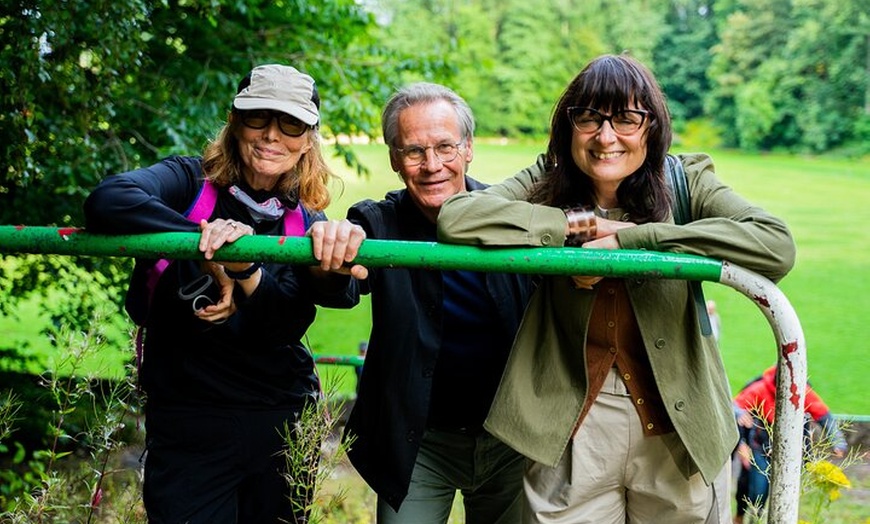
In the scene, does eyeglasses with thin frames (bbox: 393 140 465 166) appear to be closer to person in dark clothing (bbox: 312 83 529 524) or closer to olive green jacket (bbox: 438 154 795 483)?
person in dark clothing (bbox: 312 83 529 524)

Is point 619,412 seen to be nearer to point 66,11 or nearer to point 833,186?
point 66,11

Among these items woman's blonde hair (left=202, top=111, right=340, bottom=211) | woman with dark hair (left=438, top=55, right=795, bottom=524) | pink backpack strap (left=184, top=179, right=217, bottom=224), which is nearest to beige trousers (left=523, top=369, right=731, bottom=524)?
woman with dark hair (left=438, top=55, right=795, bottom=524)

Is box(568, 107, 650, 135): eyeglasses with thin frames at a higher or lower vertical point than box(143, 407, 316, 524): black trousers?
higher

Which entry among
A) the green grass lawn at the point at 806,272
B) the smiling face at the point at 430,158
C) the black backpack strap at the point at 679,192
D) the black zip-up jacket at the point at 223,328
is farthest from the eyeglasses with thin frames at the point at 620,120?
the green grass lawn at the point at 806,272

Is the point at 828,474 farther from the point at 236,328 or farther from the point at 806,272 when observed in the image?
the point at 806,272

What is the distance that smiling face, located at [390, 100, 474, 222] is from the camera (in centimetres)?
231

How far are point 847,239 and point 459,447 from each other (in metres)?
31.8

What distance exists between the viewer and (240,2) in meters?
5.39

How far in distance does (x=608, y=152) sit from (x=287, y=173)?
769 mm

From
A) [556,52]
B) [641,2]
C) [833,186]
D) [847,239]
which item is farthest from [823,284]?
[641,2]

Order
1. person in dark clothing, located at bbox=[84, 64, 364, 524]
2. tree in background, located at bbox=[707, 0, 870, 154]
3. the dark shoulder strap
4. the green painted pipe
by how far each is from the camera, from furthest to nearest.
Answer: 1. tree in background, located at bbox=[707, 0, 870, 154]
2. person in dark clothing, located at bbox=[84, 64, 364, 524]
3. the dark shoulder strap
4. the green painted pipe

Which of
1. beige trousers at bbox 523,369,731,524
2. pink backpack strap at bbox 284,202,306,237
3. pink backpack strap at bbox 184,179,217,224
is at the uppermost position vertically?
pink backpack strap at bbox 184,179,217,224

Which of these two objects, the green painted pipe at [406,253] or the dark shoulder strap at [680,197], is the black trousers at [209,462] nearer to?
the green painted pipe at [406,253]

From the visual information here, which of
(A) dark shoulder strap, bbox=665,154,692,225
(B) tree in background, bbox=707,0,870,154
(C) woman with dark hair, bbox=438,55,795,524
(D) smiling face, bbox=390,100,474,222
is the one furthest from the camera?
(B) tree in background, bbox=707,0,870,154
